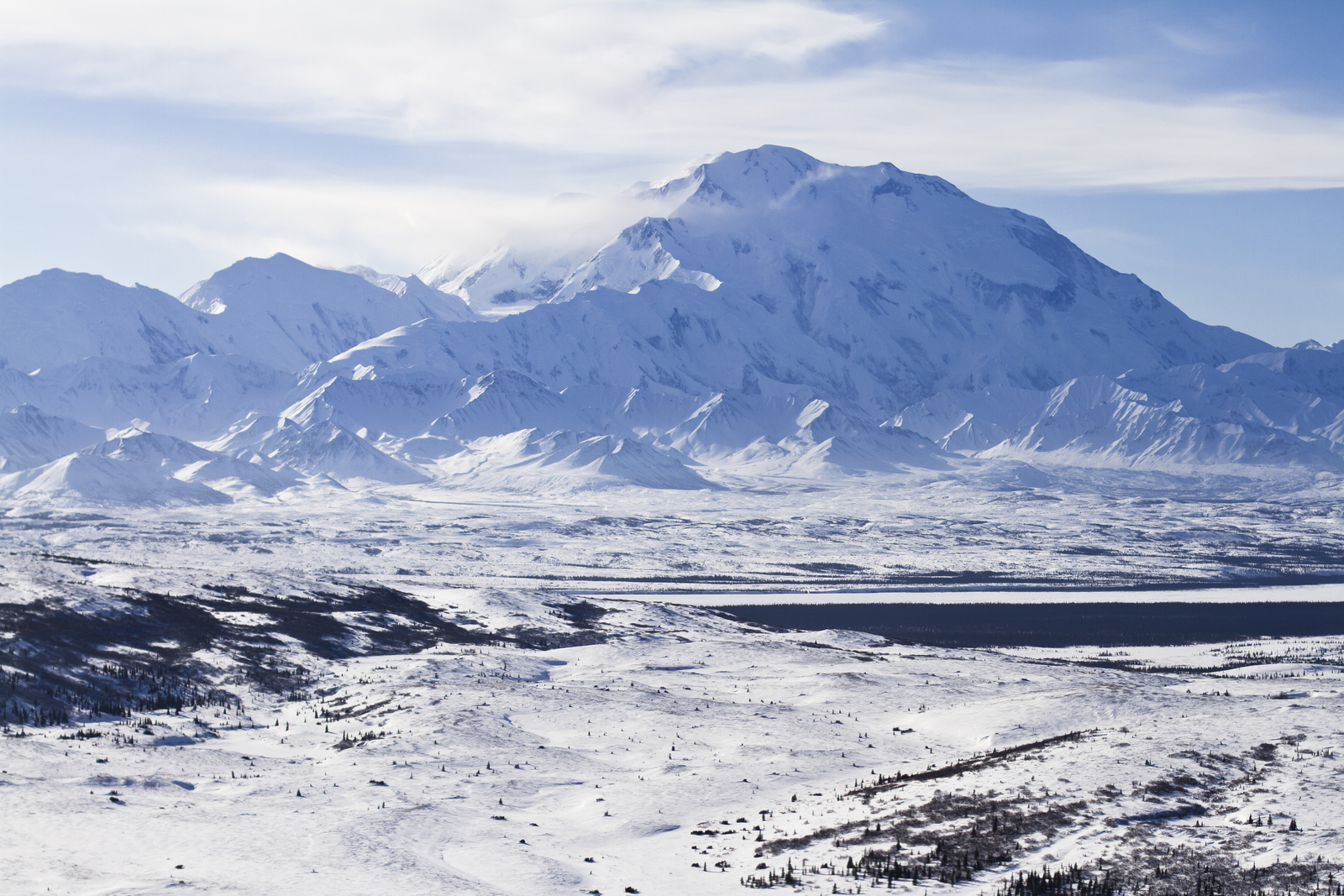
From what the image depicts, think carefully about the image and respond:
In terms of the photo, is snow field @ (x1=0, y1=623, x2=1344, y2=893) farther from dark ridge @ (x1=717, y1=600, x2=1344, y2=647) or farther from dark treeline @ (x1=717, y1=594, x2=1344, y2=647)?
dark treeline @ (x1=717, y1=594, x2=1344, y2=647)

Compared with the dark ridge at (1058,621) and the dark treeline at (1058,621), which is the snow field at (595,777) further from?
the dark treeline at (1058,621)

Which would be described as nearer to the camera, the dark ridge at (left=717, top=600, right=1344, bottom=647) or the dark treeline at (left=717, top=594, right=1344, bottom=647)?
the dark ridge at (left=717, top=600, right=1344, bottom=647)

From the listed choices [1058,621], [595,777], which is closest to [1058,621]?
[1058,621]

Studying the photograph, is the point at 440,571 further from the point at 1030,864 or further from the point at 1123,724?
the point at 1030,864

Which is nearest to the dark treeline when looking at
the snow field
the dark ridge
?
the dark ridge

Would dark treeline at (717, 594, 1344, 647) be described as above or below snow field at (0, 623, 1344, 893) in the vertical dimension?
below

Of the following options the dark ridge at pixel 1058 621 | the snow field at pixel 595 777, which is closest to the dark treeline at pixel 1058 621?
the dark ridge at pixel 1058 621

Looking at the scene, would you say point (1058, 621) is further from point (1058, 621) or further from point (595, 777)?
point (595, 777)

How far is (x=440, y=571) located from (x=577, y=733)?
112 m

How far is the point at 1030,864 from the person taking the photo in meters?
31.4

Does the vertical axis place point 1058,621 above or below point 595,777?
below


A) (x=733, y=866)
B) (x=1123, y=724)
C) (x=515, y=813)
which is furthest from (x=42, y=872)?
(x=1123, y=724)

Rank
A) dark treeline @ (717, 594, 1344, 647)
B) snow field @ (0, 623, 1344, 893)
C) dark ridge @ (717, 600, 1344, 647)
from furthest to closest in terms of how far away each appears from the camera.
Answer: dark treeline @ (717, 594, 1344, 647), dark ridge @ (717, 600, 1344, 647), snow field @ (0, 623, 1344, 893)

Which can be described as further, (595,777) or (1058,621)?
(1058,621)
